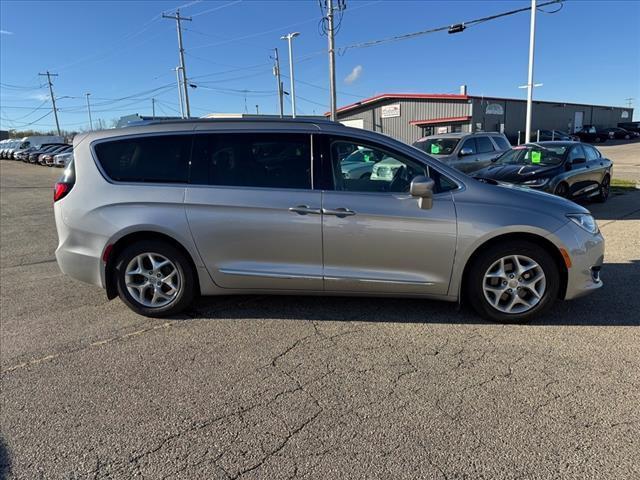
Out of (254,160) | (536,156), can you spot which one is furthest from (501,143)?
(254,160)

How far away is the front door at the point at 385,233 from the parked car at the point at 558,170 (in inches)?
216

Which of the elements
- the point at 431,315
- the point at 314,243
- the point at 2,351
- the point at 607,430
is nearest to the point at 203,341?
the point at 314,243

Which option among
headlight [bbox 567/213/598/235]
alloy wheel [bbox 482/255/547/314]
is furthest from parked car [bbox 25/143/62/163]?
headlight [bbox 567/213/598/235]

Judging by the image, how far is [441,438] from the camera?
99.6 inches

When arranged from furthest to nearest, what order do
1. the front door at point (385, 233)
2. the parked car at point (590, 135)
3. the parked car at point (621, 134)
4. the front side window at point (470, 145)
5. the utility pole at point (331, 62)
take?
the parked car at point (621, 134) < the parked car at point (590, 135) < the utility pole at point (331, 62) < the front side window at point (470, 145) < the front door at point (385, 233)

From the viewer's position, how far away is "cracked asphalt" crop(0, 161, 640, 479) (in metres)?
2.38

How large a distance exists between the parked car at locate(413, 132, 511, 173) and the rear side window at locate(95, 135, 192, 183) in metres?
9.44

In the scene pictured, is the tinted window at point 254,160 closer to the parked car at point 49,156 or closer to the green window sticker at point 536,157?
the green window sticker at point 536,157

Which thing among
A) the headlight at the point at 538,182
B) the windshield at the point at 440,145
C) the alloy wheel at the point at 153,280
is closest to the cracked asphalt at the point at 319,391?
the alloy wheel at the point at 153,280

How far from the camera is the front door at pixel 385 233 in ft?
12.7

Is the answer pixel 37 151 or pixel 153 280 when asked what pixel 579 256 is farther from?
pixel 37 151

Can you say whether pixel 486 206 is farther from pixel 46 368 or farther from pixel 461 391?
pixel 46 368

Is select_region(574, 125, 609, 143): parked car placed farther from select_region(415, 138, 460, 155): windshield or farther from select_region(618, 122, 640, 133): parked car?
select_region(415, 138, 460, 155): windshield

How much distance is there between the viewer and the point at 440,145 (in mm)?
13469
